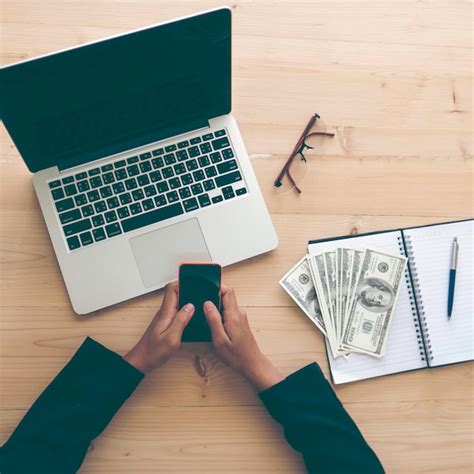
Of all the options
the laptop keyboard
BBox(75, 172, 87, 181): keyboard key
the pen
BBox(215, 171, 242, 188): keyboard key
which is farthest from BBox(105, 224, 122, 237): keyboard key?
the pen

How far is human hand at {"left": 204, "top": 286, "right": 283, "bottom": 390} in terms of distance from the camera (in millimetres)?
874

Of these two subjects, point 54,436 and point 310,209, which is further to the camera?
point 310,209

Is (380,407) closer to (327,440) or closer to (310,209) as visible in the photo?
(327,440)

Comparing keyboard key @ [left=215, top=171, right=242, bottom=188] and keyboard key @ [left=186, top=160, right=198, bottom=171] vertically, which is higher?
keyboard key @ [left=186, top=160, right=198, bottom=171]

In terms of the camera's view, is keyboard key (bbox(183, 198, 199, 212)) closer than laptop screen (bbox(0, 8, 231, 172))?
No

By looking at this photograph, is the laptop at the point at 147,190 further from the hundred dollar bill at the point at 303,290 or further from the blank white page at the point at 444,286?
the blank white page at the point at 444,286

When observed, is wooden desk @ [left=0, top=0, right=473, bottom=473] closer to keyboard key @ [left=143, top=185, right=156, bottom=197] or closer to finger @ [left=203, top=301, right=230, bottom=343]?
finger @ [left=203, top=301, right=230, bottom=343]

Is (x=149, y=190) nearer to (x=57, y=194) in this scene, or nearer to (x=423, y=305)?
(x=57, y=194)

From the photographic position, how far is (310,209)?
0.96 m

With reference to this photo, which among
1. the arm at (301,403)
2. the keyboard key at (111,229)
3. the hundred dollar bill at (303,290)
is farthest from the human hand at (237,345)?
the keyboard key at (111,229)

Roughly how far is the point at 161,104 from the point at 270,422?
610 millimetres

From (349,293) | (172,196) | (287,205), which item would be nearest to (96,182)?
(172,196)

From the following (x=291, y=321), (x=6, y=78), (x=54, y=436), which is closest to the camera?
(x=6, y=78)

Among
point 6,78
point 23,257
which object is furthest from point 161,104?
point 23,257
